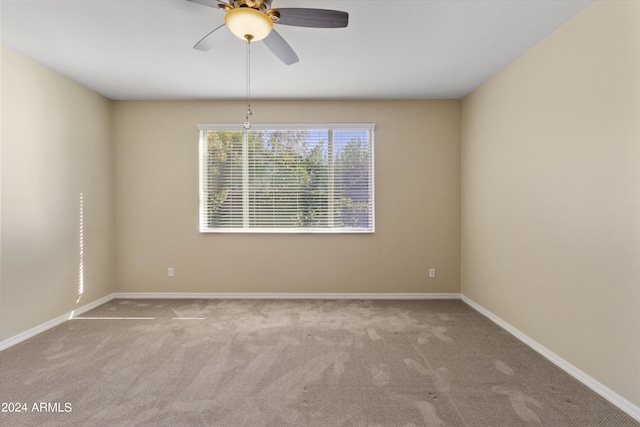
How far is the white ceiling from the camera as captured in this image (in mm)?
2195

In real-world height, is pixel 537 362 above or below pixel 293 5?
below

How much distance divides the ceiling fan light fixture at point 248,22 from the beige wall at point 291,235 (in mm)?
2252

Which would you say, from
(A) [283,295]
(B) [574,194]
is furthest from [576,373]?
(A) [283,295]

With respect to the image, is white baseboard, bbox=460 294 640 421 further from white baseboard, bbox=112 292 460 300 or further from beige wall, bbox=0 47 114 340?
beige wall, bbox=0 47 114 340

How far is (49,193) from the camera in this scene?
319 cm

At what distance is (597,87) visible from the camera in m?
2.09

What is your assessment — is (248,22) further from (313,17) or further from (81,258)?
(81,258)

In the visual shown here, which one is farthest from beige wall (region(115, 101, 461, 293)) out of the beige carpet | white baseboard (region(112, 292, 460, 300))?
the beige carpet

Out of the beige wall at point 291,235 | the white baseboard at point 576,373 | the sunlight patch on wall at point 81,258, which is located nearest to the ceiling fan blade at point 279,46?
the beige wall at point 291,235

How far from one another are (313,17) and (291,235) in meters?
2.77

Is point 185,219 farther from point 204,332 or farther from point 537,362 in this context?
point 537,362

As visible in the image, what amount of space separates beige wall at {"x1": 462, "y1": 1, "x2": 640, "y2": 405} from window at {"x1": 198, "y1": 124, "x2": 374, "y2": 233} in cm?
164

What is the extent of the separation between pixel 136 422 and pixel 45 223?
8.26ft

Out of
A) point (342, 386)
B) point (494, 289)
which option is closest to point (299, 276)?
point (342, 386)
